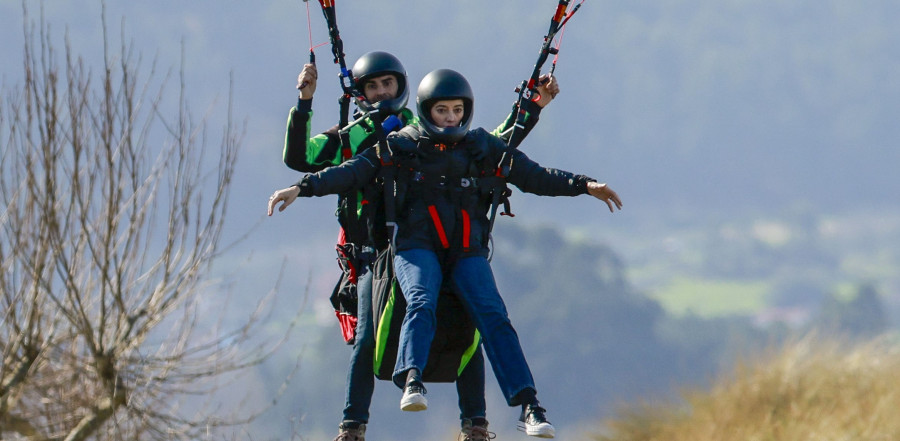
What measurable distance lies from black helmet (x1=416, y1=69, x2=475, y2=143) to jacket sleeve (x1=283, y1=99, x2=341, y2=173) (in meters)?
0.99

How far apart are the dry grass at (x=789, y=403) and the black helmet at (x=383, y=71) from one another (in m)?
6.10

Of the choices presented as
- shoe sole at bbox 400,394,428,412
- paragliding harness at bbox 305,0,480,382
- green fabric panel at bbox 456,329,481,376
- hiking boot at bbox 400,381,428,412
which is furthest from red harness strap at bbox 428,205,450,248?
shoe sole at bbox 400,394,428,412

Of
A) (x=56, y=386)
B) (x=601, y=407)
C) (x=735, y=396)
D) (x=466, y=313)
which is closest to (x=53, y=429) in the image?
(x=56, y=386)

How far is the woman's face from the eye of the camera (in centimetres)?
867

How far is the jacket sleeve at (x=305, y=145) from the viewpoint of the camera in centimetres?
924

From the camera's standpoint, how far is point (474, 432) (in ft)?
29.2

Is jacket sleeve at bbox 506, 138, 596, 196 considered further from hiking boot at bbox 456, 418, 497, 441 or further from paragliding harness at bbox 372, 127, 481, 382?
hiking boot at bbox 456, 418, 497, 441

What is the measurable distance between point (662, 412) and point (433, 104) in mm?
7148

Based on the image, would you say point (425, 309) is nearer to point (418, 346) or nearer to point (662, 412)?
point (418, 346)

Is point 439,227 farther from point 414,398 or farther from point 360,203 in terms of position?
point 414,398

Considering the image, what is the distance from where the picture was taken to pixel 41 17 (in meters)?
9.48

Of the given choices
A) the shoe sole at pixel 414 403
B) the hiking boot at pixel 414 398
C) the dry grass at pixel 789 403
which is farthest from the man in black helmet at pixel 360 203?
the dry grass at pixel 789 403

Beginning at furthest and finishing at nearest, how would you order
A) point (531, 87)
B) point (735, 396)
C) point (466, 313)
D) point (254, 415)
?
point (735, 396), point (254, 415), point (531, 87), point (466, 313)

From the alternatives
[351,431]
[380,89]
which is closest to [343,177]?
[380,89]
